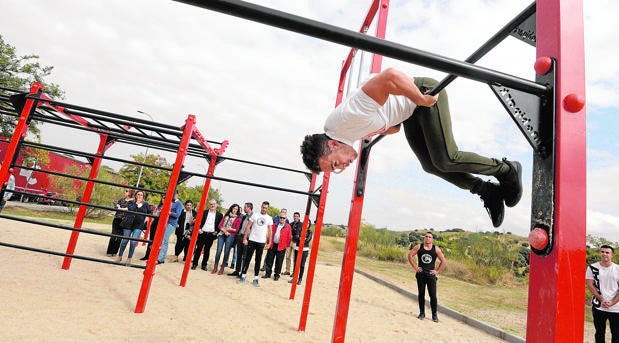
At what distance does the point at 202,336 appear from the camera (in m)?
3.11

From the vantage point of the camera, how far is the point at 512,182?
177cm

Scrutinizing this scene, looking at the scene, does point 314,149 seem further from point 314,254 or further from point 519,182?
point 314,254

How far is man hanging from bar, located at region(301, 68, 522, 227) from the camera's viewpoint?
136 centimetres

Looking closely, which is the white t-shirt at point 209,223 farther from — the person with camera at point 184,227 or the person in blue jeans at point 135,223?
the person in blue jeans at point 135,223

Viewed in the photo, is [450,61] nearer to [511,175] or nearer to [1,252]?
[511,175]

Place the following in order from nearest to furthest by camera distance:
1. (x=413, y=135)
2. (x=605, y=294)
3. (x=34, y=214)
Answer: (x=413, y=135)
(x=605, y=294)
(x=34, y=214)

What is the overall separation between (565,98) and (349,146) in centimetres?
100

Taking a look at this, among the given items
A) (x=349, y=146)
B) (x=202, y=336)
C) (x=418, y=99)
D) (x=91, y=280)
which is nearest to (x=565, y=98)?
(x=418, y=99)

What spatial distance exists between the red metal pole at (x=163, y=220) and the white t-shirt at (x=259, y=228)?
2.87 m

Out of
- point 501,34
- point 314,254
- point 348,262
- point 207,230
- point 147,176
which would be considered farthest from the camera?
point 147,176

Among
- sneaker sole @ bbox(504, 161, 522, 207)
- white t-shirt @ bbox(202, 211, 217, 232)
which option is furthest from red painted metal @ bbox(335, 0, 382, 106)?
white t-shirt @ bbox(202, 211, 217, 232)

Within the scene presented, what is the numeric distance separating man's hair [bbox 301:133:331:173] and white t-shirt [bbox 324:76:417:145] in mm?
102

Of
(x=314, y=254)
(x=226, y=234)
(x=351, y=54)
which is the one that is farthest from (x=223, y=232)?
(x=351, y=54)

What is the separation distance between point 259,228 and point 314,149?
190 inches
